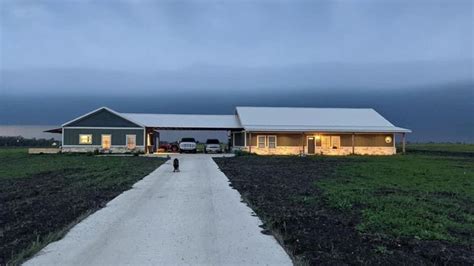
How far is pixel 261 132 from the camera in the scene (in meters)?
46.1

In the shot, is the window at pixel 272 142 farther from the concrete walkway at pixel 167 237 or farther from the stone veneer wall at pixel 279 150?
the concrete walkway at pixel 167 237

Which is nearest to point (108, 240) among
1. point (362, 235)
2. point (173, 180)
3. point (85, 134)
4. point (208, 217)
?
point (208, 217)

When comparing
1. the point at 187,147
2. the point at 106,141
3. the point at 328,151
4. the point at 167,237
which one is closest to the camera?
the point at 167,237

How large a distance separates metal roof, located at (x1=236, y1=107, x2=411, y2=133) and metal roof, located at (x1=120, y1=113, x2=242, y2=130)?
147 centimetres

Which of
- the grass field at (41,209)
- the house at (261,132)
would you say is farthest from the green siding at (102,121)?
the grass field at (41,209)

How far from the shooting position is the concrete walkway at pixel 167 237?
22.0 feet

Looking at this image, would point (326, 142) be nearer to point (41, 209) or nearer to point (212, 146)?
point (212, 146)

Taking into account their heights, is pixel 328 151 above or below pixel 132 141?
below

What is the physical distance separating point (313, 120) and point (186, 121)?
13545 mm

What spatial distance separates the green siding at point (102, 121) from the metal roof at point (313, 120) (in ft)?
38.3

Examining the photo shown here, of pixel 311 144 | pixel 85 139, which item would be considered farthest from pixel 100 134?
pixel 311 144

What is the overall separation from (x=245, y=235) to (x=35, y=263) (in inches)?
134

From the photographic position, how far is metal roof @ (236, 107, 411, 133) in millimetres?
46884

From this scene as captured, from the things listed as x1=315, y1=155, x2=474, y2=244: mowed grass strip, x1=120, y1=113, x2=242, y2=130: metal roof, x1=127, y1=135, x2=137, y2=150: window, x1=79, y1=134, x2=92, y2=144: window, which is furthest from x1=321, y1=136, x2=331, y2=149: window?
x1=315, y1=155, x2=474, y2=244: mowed grass strip
